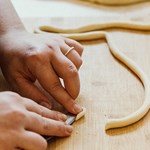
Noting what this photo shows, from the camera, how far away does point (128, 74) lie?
3.51 feet

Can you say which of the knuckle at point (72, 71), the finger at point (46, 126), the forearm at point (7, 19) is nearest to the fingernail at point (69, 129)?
the finger at point (46, 126)

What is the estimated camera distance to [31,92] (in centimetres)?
93

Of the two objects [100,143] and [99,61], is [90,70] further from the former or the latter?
[100,143]

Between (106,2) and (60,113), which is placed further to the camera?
(106,2)

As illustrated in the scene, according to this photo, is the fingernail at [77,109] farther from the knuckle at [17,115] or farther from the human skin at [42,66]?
the knuckle at [17,115]

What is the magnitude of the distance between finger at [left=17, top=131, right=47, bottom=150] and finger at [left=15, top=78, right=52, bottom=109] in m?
0.14

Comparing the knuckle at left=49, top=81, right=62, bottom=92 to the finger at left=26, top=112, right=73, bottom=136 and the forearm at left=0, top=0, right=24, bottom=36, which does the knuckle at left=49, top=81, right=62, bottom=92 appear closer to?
the finger at left=26, top=112, right=73, bottom=136

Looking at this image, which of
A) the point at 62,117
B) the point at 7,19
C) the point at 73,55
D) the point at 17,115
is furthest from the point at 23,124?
the point at 7,19

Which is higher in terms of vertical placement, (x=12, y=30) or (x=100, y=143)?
(x=12, y=30)

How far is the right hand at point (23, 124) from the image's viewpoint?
0.77 metres

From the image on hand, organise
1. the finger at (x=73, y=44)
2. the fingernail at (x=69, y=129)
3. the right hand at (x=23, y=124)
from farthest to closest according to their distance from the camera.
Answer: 1. the finger at (x=73, y=44)
2. the fingernail at (x=69, y=129)
3. the right hand at (x=23, y=124)

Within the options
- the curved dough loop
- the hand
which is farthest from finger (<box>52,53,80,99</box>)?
the curved dough loop

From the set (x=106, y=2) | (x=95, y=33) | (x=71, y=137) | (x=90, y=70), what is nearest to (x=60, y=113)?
(x=71, y=137)

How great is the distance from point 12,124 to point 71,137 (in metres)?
0.17
